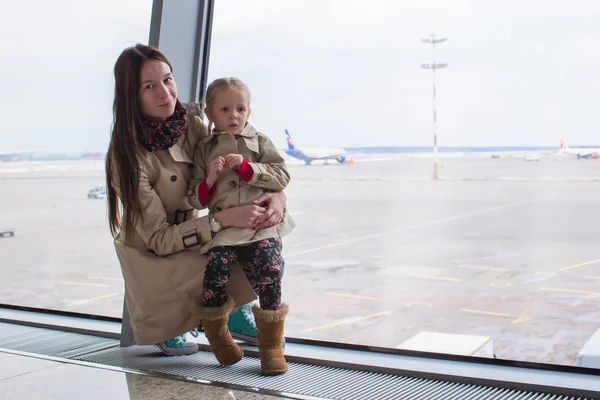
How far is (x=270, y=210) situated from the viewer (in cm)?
194

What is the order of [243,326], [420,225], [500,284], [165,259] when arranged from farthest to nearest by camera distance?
[420,225]
[500,284]
[243,326]
[165,259]

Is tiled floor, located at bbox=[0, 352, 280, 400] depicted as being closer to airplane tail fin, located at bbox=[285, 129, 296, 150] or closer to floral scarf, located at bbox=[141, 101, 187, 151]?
floral scarf, located at bbox=[141, 101, 187, 151]

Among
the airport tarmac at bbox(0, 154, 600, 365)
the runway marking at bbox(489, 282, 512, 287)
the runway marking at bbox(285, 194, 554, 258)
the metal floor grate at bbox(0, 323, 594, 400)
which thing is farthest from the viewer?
the runway marking at bbox(489, 282, 512, 287)

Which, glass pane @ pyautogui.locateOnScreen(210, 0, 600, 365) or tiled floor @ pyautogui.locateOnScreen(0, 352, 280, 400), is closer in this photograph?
tiled floor @ pyautogui.locateOnScreen(0, 352, 280, 400)

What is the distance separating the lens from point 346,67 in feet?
14.6

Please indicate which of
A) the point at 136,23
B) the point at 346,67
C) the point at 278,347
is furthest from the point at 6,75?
the point at 278,347

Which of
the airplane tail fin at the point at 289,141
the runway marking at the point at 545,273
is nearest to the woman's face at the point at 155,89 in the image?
the airplane tail fin at the point at 289,141

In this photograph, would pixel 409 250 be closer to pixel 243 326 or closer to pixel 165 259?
pixel 243 326

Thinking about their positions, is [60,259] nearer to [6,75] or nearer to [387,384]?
[6,75]

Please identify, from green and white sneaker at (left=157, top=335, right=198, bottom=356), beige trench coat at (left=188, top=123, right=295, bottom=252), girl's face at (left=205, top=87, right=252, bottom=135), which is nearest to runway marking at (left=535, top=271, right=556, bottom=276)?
green and white sneaker at (left=157, top=335, right=198, bottom=356)

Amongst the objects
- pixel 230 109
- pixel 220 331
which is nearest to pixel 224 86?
pixel 230 109

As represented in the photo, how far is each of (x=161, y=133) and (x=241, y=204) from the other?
35 cm

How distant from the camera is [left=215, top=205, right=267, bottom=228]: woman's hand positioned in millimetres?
1916

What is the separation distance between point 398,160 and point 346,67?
3.27 ft
